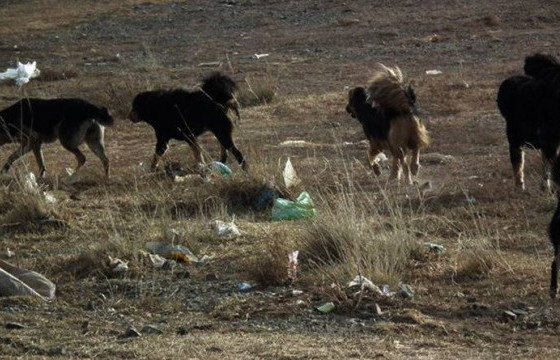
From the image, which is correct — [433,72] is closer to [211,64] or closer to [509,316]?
[211,64]

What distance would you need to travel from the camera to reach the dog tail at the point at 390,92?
1295cm

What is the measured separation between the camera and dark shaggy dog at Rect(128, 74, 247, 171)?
1418 centimetres

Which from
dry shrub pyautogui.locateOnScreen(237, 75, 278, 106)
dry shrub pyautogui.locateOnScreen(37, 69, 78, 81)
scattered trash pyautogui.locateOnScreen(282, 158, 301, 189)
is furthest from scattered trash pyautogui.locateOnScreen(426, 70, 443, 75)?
scattered trash pyautogui.locateOnScreen(282, 158, 301, 189)

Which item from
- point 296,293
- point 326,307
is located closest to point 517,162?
A: point 296,293

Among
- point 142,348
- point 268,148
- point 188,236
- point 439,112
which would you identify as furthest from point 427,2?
point 142,348

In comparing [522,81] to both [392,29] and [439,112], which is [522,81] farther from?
[392,29]

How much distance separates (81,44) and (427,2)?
912 centimetres

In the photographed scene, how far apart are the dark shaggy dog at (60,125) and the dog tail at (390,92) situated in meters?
3.20

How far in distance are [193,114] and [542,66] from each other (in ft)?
13.7

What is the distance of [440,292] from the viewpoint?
8.41 meters

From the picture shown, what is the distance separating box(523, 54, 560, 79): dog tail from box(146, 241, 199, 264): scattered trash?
4216mm

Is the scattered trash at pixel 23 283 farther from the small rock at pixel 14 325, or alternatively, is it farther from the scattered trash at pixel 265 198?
the scattered trash at pixel 265 198

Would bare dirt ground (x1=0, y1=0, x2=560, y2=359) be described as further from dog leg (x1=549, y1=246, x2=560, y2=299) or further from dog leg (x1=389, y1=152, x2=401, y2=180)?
dog leg (x1=389, y1=152, x2=401, y2=180)

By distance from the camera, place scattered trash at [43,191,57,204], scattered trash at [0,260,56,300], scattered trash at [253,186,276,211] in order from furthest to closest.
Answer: scattered trash at [253,186,276,211]
scattered trash at [43,191,57,204]
scattered trash at [0,260,56,300]
